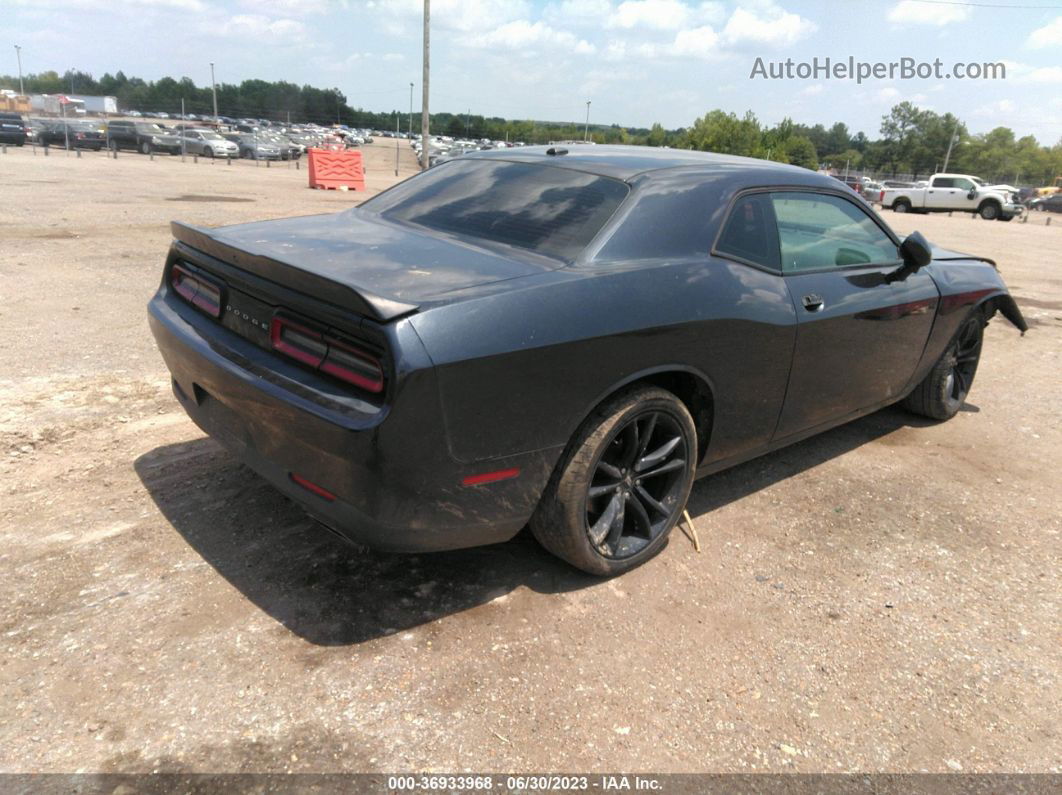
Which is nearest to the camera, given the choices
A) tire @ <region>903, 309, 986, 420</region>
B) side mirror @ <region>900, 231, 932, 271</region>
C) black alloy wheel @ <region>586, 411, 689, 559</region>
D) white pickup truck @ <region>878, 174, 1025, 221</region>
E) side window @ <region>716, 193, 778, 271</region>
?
black alloy wheel @ <region>586, 411, 689, 559</region>

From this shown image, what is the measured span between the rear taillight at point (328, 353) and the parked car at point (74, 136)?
131ft

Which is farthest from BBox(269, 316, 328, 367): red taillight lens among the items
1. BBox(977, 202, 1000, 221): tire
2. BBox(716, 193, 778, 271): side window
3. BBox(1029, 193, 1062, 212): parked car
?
BBox(1029, 193, 1062, 212): parked car

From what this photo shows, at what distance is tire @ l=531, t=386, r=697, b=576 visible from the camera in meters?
2.71

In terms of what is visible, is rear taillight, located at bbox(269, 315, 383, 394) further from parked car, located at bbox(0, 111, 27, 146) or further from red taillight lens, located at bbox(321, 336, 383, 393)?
parked car, located at bbox(0, 111, 27, 146)

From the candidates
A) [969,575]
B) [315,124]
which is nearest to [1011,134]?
[315,124]

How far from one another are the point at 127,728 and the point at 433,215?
2296 mm

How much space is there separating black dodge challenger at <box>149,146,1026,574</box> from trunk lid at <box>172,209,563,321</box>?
0.04ft

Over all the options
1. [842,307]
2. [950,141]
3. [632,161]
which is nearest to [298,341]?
[632,161]

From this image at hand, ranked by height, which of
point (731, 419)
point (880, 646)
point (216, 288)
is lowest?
point (880, 646)

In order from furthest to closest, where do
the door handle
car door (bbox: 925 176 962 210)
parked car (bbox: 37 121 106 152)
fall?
parked car (bbox: 37 121 106 152)
car door (bbox: 925 176 962 210)
the door handle

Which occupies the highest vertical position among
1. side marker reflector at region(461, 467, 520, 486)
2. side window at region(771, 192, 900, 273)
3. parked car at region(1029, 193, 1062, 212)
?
side window at region(771, 192, 900, 273)

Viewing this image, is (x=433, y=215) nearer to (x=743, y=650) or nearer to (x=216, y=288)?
(x=216, y=288)

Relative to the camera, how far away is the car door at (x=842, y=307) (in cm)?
349

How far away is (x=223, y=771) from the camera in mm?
1997
